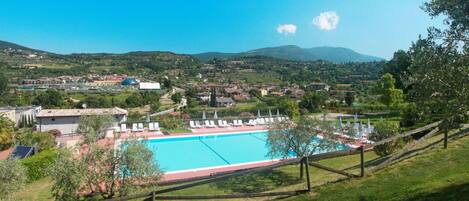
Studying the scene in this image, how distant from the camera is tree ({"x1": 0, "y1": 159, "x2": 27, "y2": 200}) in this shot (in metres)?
9.11

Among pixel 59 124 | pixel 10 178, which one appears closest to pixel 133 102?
pixel 59 124

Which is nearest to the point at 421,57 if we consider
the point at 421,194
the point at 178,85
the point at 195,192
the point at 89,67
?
the point at 421,194

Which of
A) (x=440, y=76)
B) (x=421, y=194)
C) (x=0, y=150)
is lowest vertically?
(x=0, y=150)

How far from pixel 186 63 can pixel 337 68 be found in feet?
218

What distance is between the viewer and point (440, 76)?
527cm

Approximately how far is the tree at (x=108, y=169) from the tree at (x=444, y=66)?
6634 millimetres

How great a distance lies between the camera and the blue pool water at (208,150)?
724 inches

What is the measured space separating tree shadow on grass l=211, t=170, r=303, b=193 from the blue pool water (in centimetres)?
570

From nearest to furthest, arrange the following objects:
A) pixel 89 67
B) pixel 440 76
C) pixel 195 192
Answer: pixel 440 76, pixel 195 192, pixel 89 67

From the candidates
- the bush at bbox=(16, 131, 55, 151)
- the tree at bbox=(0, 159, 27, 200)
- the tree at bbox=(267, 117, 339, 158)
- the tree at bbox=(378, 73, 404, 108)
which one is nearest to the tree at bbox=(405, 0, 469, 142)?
the tree at bbox=(267, 117, 339, 158)

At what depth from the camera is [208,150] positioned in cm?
2141

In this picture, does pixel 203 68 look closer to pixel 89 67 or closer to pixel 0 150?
pixel 89 67

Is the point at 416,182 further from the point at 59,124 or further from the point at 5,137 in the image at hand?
the point at 59,124

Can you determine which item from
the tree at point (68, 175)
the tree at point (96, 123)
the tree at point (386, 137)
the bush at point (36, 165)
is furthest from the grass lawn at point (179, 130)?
the tree at point (68, 175)
